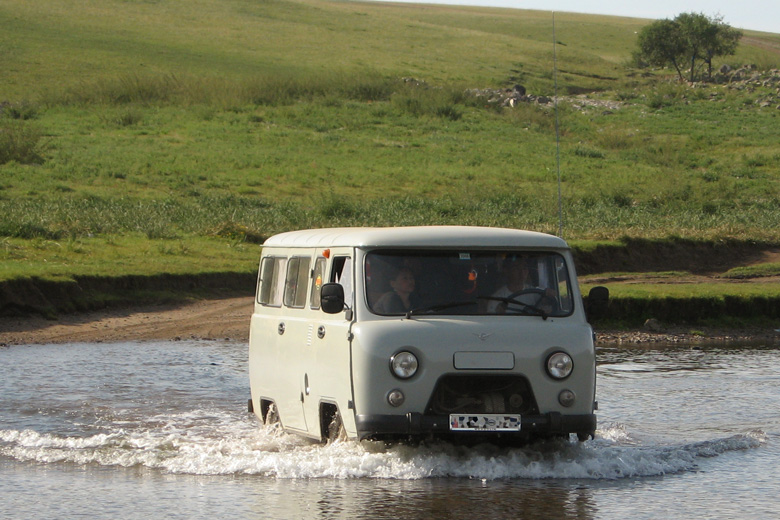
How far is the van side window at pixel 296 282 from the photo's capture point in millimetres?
10176

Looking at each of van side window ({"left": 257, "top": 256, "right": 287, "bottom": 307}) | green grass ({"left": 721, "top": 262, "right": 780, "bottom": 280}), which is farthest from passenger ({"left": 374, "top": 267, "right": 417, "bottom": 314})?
green grass ({"left": 721, "top": 262, "right": 780, "bottom": 280})

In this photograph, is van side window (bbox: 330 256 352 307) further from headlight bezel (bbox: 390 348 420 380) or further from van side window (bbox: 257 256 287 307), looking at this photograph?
van side window (bbox: 257 256 287 307)

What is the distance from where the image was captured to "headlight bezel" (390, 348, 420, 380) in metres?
8.64

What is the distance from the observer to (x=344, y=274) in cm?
938

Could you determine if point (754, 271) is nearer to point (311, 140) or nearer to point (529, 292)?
point (529, 292)

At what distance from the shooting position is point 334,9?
98.2 meters

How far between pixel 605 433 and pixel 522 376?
8.91 ft

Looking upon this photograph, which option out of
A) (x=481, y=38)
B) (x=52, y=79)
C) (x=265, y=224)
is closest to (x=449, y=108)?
(x=52, y=79)

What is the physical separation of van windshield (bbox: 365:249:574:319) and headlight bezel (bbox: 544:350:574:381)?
0.41 meters

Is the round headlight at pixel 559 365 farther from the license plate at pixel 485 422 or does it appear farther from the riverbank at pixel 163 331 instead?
the riverbank at pixel 163 331

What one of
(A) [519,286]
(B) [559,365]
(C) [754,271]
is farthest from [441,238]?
(C) [754,271]

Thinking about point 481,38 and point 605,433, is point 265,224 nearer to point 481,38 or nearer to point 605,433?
point 605,433

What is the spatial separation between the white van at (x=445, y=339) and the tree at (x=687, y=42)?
71255mm

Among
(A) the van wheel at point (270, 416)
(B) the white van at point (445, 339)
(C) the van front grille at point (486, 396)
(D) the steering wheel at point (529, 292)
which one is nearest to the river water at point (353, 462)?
(A) the van wheel at point (270, 416)
